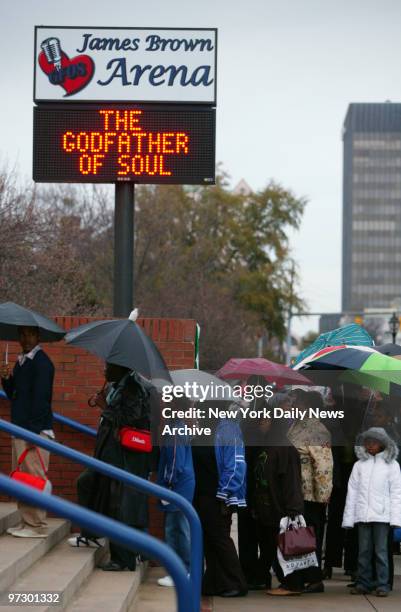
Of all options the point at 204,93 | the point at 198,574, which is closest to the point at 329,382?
the point at 204,93

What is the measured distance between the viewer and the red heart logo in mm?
11398

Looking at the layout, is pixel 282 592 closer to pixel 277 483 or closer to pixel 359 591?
pixel 359 591

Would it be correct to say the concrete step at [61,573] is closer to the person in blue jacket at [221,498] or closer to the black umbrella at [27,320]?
the person in blue jacket at [221,498]

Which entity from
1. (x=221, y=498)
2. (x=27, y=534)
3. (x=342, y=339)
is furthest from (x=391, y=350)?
(x=27, y=534)

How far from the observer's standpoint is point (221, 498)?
9453 millimetres

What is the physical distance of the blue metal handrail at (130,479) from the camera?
20.6ft

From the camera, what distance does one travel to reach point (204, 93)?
11367mm

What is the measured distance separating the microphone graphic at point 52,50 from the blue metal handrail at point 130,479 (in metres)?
5.68

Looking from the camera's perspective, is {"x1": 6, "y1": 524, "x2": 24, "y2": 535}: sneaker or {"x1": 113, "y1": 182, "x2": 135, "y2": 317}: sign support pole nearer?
{"x1": 6, "y1": 524, "x2": 24, "y2": 535}: sneaker

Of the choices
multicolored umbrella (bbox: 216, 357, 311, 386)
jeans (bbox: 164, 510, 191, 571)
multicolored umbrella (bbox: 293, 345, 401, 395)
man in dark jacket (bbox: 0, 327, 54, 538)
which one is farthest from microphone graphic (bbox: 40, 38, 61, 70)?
jeans (bbox: 164, 510, 191, 571)

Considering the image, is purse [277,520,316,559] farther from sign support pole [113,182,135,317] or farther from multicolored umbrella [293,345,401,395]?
sign support pole [113,182,135,317]

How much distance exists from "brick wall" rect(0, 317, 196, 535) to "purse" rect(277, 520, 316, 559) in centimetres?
175

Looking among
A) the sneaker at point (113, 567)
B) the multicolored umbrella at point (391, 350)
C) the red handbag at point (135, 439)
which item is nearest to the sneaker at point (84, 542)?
the sneaker at point (113, 567)

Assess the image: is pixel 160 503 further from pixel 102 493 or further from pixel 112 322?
pixel 112 322
